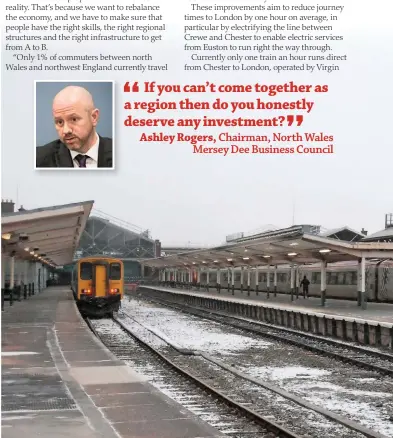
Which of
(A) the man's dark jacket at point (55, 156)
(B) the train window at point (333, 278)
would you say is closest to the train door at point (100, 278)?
(B) the train window at point (333, 278)

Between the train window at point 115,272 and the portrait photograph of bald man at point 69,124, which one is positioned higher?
the portrait photograph of bald man at point 69,124

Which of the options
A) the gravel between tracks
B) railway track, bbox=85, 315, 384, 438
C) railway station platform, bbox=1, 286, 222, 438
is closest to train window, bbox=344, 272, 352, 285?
the gravel between tracks

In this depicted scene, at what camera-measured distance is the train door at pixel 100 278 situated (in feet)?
83.0

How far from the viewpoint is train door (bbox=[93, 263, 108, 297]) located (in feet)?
83.0

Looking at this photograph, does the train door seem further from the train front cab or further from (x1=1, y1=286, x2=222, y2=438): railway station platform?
(x1=1, y1=286, x2=222, y2=438): railway station platform

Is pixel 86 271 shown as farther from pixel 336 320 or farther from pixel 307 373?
pixel 307 373

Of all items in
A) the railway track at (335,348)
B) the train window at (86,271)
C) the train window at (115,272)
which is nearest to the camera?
the railway track at (335,348)

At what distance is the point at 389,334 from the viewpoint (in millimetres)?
15680

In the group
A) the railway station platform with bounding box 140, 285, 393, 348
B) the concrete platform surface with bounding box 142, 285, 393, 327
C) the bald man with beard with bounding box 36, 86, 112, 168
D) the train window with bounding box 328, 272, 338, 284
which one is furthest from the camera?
the train window with bounding box 328, 272, 338, 284

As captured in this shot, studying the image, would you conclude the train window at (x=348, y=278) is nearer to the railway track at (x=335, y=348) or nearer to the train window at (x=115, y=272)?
the railway track at (x=335, y=348)

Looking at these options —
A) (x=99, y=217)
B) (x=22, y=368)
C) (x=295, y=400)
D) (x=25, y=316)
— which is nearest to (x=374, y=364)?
(x=295, y=400)

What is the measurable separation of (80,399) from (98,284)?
18.0 metres

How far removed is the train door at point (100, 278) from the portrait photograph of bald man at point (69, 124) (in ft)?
65.2

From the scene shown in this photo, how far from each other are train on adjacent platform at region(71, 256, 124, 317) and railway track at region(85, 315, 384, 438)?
1169cm
